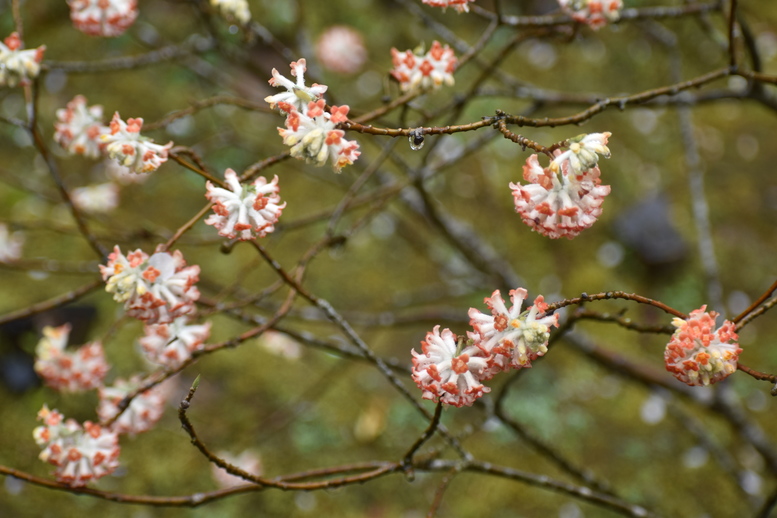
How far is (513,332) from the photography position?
81 cm

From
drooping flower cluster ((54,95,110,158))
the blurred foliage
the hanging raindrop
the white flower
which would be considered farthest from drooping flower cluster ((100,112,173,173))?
the white flower

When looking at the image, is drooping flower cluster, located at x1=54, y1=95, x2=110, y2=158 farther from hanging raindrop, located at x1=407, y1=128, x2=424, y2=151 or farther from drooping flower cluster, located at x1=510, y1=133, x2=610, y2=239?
drooping flower cluster, located at x1=510, y1=133, x2=610, y2=239

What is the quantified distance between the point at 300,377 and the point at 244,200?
5.55 ft

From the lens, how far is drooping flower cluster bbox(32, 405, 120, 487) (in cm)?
109

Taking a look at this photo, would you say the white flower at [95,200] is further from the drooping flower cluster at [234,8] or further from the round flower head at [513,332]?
the round flower head at [513,332]

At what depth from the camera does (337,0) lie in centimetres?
384

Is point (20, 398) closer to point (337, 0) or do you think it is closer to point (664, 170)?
point (337, 0)

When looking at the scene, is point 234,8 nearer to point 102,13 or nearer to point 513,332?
point 102,13

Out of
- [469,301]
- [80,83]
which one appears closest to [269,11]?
[80,83]

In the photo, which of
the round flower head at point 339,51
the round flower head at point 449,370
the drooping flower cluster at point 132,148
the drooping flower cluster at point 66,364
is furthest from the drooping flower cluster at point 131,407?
the round flower head at point 339,51

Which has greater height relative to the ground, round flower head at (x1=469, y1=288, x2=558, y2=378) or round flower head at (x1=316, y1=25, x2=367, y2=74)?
round flower head at (x1=316, y1=25, x2=367, y2=74)

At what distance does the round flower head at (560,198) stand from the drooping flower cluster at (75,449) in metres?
0.85

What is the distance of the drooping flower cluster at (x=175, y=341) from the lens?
119 centimetres

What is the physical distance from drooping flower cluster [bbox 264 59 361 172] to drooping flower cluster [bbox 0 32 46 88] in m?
0.61
